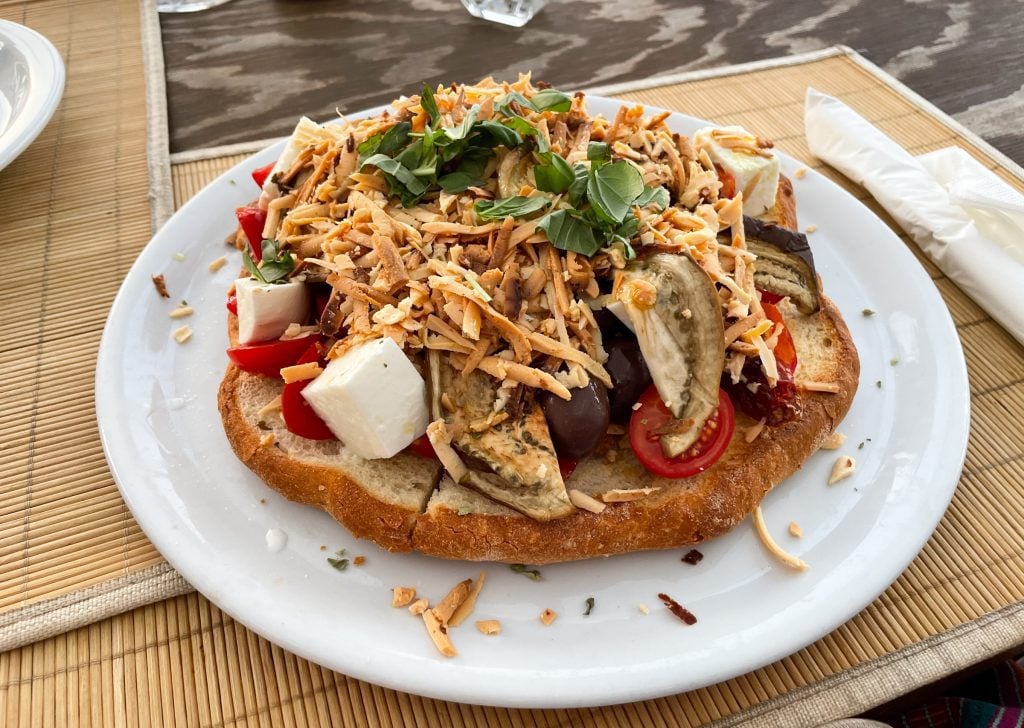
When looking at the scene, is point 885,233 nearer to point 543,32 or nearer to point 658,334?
point 658,334

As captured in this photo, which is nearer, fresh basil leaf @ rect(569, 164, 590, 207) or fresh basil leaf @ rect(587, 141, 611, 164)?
fresh basil leaf @ rect(569, 164, 590, 207)

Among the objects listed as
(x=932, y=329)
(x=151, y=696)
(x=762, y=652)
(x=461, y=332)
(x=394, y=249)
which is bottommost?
(x=151, y=696)

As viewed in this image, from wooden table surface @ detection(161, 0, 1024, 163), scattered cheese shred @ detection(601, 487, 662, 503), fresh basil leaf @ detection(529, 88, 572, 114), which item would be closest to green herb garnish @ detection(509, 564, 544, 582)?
scattered cheese shred @ detection(601, 487, 662, 503)

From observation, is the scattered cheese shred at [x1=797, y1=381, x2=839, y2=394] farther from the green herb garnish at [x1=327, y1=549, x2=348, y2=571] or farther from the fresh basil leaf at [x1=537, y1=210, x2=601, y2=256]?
the green herb garnish at [x1=327, y1=549, x2=348, y2=571]

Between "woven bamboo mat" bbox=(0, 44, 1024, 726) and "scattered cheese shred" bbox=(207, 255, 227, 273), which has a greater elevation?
"scattered cheese shred" bbox=(207, 255, 227, 273)

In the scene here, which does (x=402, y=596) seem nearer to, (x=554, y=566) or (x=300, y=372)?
(x=554, y=566)

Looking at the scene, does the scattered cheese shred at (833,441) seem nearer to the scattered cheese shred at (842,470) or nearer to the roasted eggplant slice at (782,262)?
the scattered cheese shred at (842,470)

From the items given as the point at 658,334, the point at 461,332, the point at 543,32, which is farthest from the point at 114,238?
the point at 543,32
